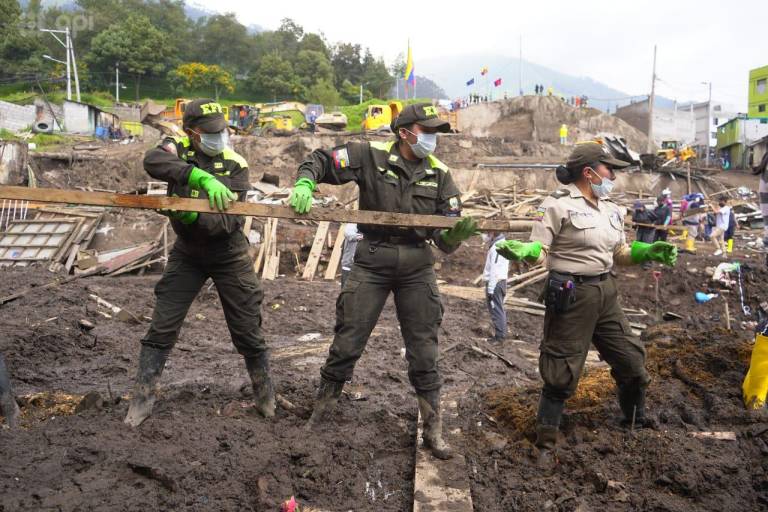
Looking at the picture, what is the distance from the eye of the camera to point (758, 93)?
53188mm

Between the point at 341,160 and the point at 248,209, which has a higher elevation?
the point at 341,160

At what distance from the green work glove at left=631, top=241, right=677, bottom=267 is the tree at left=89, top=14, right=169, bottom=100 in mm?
63619

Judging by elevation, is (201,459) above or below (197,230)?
below

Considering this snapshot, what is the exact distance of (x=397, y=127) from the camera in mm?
3842

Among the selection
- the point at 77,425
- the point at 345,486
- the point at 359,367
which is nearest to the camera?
the point at 345,486

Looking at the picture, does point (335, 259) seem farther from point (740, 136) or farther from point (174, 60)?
point (174, 60)

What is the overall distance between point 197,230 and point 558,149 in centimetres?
3120

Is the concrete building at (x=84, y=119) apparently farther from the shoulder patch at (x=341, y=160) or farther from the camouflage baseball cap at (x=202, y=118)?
the shoulder patch at (x=341, y=160)


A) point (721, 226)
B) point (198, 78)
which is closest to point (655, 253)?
point (721, 226)

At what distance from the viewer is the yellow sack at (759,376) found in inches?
159

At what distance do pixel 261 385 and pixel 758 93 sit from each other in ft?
203

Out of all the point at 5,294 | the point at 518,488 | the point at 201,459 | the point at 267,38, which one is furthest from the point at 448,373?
the point at 267,38

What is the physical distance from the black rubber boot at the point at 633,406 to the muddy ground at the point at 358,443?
126mm

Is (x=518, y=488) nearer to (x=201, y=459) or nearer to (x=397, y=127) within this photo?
(x=201, y=459)
